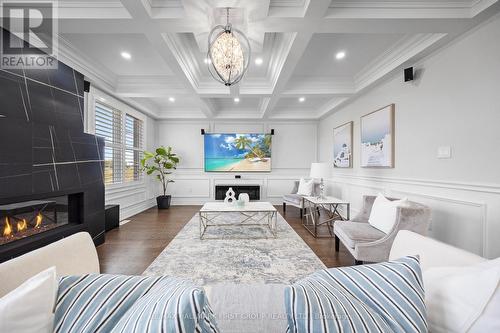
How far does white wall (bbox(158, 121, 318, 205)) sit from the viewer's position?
5.77m

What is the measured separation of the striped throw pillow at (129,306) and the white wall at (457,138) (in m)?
2.67

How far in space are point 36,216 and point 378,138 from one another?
4.76 m

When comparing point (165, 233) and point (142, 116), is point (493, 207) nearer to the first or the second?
point (165, 233)

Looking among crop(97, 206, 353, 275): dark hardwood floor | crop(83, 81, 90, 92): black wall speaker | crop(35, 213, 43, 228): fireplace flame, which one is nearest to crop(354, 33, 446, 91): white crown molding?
crop(97, 206, 353, 275): dark hardwood floor

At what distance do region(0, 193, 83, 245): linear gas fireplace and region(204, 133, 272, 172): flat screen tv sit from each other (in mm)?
3373

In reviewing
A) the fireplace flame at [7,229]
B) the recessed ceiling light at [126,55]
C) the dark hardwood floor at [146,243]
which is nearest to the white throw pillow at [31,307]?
the dark hardwood floor at [146,243]

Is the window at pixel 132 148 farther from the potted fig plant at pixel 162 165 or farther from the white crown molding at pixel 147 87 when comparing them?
the white crown molding at pixel 147 87

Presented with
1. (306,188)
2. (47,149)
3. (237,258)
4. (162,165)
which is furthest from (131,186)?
(306,188)

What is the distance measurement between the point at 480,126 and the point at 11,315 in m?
3.25

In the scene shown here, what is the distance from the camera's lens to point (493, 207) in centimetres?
176

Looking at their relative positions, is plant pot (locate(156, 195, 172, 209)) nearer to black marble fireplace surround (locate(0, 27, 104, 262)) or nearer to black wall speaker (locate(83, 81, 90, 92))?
black marble fireplace surround (locate(0, 27, 104, 262))

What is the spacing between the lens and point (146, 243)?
2943 mm

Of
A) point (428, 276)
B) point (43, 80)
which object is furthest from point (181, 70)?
point (428, 276)

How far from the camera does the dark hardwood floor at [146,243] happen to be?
2.35 metres
